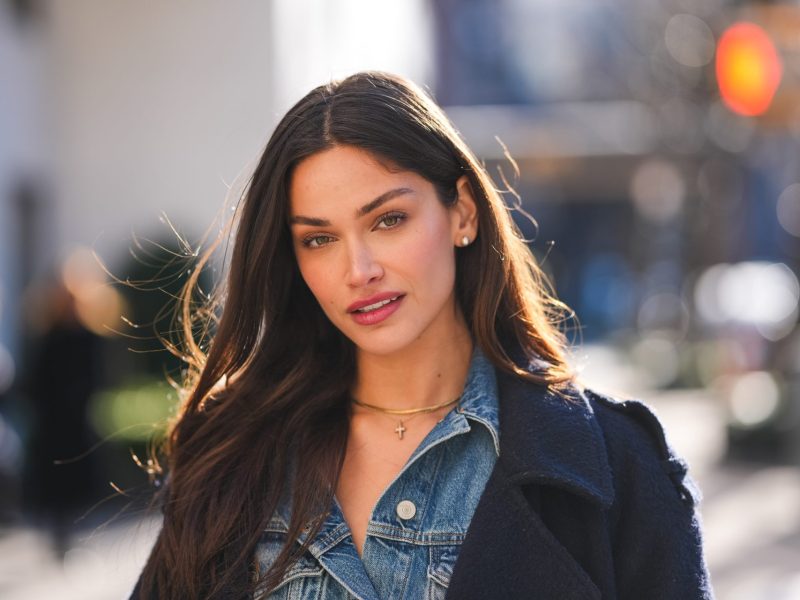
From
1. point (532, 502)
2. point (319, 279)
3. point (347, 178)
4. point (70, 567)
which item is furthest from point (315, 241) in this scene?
point (70, 567)

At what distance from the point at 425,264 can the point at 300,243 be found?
11.8 inches

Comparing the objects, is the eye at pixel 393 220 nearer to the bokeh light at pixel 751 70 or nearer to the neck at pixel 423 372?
the neck at pixel 423 372

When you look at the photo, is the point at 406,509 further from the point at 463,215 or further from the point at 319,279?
Result: the point at 463,215

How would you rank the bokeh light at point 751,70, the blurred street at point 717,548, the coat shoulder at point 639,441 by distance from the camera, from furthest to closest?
the bokeh light at point 751,70
the blurred street at point 717,548
the coat shoulder at point 639,441

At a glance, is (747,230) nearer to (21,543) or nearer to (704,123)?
(704,123)

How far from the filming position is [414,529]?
2.27m

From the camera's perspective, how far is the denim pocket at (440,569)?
7.22ft

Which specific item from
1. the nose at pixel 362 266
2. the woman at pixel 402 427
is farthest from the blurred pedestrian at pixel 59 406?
the nose at pixel 362 266

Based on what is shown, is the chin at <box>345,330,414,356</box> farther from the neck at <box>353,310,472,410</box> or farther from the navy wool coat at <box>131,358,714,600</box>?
the navy wool coat at <box>131,358,714,600</box>

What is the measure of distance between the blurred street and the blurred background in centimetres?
2

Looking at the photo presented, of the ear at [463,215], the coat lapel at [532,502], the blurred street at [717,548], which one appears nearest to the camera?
the coat lapel at [532,502]

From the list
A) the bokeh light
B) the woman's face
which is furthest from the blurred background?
the woman's face

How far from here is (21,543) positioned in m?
7.33

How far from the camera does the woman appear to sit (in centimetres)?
216
